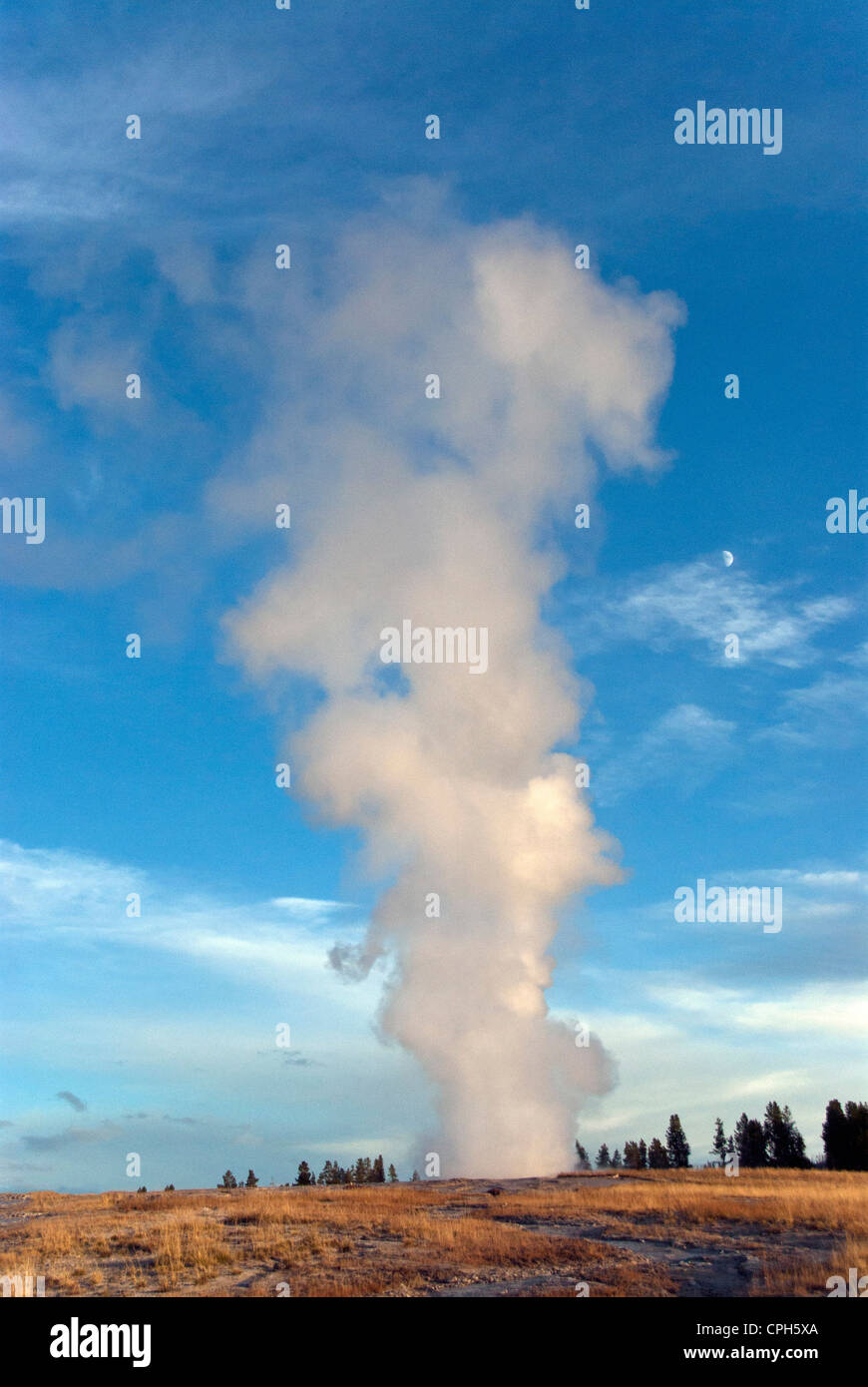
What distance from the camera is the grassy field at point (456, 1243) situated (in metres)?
28.6

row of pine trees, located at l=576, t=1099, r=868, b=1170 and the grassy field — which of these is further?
row of pine trees, located at l=576, t=1099, r=868, b=1170

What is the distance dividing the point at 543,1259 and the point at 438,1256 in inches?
144

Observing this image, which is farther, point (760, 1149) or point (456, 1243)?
point (760, 1149)

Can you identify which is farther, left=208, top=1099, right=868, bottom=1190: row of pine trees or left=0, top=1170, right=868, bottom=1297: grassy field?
left=208, top=1099, right=868, bottom=1190: row of pine trees

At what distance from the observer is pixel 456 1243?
35406mm

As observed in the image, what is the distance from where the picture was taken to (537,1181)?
214ft

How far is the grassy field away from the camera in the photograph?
28641mm

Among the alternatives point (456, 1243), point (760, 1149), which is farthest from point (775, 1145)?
point (456, 1243)

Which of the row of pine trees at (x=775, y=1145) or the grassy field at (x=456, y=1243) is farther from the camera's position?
the row of pine trees at (x=775, y=1145)

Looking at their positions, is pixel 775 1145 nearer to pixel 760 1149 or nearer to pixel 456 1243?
pixel 760 1149

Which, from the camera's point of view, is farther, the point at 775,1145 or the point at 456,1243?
the point at 775,1145
